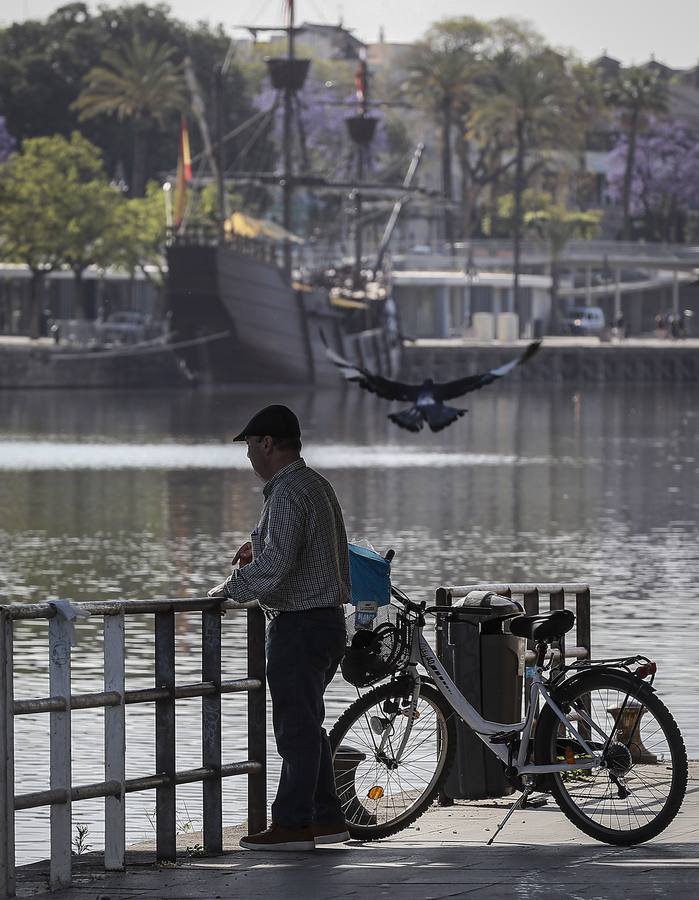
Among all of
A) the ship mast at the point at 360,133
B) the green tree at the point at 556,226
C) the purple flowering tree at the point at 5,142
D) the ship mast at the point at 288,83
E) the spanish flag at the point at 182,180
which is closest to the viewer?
the spanish flag at the point at 182,180

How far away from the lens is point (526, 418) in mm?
74312

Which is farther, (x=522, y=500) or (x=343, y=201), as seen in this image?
(x=343, y=201)

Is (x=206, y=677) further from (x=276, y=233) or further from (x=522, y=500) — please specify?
(x=276, y=233)

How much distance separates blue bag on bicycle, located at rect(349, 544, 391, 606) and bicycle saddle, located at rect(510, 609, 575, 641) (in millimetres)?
548

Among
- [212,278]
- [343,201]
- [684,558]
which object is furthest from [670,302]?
[684,558]

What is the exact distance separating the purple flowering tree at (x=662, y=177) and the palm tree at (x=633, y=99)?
252 cm

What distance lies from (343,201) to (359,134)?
11.5m

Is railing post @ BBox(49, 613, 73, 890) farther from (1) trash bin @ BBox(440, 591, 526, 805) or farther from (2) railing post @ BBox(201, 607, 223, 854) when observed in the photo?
(1) trash bin @ BBox(440, 591, 526, 805)

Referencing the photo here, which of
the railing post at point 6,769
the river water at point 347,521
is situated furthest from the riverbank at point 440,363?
the railing post at point 6,769

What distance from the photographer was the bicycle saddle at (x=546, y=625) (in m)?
8.33

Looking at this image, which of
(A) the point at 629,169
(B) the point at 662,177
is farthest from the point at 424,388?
(B) the point at 662,177

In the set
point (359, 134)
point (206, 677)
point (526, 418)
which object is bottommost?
point (526, 418)

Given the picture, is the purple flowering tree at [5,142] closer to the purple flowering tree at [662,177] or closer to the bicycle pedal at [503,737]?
the purple flowering tree at [662,177]

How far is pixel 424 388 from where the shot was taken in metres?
27.2
